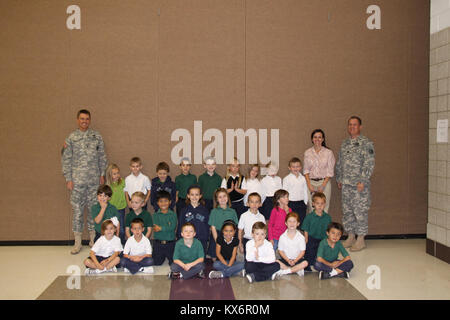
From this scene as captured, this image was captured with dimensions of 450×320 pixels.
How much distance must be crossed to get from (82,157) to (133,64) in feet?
5.19

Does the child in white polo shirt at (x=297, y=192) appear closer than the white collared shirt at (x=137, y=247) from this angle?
No

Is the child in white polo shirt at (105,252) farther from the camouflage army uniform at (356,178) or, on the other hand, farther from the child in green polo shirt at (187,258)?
the camouflage army uniform at (356,178)

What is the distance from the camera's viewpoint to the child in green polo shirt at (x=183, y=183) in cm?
568

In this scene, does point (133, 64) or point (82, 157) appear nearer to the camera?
point (82, 157)

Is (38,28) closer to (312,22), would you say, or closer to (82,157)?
(82,157)

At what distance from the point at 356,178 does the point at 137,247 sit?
10.4 ft

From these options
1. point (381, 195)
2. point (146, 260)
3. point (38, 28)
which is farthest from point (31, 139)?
point (381, 195)

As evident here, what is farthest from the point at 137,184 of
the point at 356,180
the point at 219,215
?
the point at 356,180

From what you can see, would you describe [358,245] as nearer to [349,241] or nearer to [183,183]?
[349,241]

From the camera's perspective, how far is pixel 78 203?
5.70 m

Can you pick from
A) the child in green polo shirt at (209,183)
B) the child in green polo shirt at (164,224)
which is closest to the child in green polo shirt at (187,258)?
the child in green polo shirt at (164,224)

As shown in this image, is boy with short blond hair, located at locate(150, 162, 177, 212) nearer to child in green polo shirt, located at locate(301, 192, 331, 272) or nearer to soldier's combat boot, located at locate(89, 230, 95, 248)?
soldier's combat boot, located at locate(89, 230, 95, 248)

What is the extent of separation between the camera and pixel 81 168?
568 cm

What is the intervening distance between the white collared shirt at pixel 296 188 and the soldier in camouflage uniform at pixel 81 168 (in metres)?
2.63
